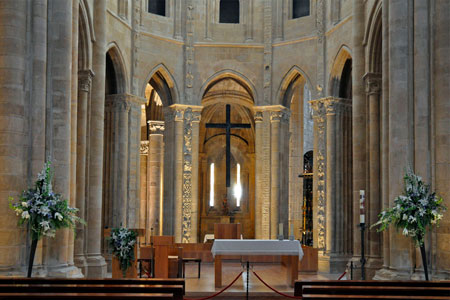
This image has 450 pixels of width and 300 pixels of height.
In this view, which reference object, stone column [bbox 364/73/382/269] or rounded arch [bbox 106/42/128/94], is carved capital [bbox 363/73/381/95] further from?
rounded arch [bbox 106/42/128/94]

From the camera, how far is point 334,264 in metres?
24.4

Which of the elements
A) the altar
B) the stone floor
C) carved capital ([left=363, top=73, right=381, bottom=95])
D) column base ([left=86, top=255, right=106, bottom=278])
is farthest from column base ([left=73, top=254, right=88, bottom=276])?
carved capital ([left=363, top=73, right=381, bottom=95])

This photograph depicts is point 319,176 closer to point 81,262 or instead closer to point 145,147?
point 81,262

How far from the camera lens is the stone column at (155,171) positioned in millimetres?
33312

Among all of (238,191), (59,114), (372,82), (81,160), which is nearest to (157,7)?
(81,160)

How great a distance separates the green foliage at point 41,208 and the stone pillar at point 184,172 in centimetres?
1434

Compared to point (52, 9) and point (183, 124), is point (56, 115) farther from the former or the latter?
point (183, 124)

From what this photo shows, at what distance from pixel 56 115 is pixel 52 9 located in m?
2.45

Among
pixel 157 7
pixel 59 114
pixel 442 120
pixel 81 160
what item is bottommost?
pixel 81 160

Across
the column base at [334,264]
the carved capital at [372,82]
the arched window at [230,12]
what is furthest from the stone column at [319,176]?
the arched window at [230,12]

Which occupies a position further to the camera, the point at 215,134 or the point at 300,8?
the point at 215,134

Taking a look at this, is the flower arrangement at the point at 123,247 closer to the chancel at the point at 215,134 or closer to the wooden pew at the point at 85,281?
the chancel at the point at 215,134

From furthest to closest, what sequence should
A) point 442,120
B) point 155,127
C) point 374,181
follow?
point 155,127, point 374,181, point 442,120

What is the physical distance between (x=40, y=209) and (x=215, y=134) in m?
26.3
